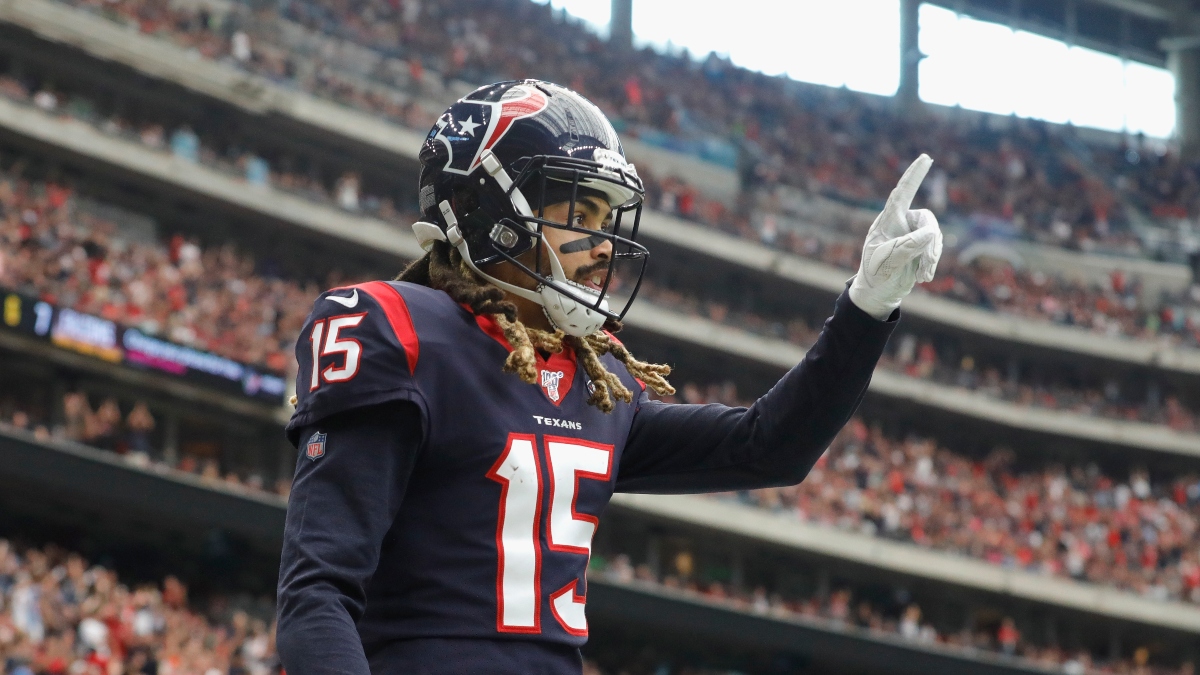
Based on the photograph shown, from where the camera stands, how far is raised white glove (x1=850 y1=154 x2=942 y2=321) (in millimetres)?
2852

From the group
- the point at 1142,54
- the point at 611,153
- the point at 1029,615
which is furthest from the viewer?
the point at 1142,54

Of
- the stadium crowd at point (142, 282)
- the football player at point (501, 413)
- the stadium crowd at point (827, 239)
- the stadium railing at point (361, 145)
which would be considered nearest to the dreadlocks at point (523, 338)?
the football player at point (501, 413)

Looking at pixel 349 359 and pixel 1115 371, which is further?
pixel 1115 371

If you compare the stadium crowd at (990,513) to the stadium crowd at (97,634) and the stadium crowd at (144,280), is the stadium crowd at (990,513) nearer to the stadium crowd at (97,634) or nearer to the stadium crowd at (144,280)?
the stadium crowd at (144,280)

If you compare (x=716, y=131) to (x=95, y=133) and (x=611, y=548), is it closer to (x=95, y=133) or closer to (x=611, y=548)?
(x=611, y=548)

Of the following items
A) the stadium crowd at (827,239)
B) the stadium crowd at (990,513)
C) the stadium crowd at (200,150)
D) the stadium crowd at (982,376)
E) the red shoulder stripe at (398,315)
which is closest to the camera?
the red shoulder stripe at (398,315)

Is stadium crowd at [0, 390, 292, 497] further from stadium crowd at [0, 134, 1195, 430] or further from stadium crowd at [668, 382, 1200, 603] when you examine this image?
stadium crowd at [668, 382, 1200, 603]

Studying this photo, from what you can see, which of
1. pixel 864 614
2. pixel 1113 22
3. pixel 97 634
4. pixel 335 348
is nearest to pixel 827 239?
pixel 864 614

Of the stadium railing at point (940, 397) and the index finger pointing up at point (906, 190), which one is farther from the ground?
the index finger pointing up at point (906, 190)

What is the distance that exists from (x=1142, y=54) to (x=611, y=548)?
107 ft

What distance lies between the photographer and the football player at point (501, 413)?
104 inches

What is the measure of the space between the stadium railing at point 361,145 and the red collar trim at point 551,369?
24.1 m

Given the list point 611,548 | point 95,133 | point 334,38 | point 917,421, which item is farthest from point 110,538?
point 917,421

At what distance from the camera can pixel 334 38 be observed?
3178 centimetres
